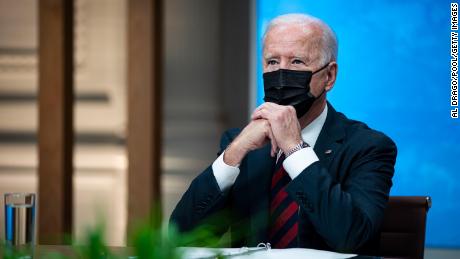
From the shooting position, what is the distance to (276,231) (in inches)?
87.4

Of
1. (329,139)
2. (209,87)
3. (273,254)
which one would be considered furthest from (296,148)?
(209,87)

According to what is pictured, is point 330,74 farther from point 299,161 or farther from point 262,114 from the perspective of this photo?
point 299,161

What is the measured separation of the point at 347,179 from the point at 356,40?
235cm

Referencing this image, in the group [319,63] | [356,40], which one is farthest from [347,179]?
[356,40]

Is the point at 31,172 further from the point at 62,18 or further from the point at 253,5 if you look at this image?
the point at 253,5

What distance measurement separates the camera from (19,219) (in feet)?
4.77

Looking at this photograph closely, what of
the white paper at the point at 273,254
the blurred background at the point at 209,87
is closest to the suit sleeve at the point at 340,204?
the white paper at the point at 273,254

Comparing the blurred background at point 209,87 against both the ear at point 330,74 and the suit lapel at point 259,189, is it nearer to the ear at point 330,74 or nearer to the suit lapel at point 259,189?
the ear at point 330,74

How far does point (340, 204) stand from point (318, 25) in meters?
0.58

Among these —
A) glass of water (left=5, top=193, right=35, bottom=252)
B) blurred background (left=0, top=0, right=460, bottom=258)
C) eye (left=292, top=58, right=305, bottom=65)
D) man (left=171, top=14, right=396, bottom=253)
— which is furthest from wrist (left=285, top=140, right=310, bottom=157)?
blurred background (left=0, top=0, right=460, bottom=258)

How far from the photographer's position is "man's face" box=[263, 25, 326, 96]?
2.28m

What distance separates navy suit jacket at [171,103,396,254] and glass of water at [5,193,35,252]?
0.64 metres

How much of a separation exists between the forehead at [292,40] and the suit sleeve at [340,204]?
39cm

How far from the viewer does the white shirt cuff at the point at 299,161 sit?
6.90ft
